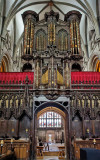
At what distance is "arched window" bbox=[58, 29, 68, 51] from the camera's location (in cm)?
1640

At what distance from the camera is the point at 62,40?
55.4 feet

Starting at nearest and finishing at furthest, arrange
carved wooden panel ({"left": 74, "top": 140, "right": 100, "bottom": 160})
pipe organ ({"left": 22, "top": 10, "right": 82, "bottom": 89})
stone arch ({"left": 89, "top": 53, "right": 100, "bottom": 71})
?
carved wooden panel ({"left": 74, "top": 140, "right": 100, "bottom": 160}) → pipe organ ({"left": 22, "top": 10, "right": 82, "bottom": 89}) → stone arch ({"left": 89, "top": 53, "right": 100, "bottom": 71})

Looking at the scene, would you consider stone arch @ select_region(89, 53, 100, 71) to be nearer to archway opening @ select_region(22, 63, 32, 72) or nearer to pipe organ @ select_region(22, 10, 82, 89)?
pipe organ @ select_region(22, 10, 82, 89)

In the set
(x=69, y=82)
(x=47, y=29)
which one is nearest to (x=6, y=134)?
(x=69, y=82)

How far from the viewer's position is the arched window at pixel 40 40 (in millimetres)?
16469

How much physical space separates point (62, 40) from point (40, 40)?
7.12 feet

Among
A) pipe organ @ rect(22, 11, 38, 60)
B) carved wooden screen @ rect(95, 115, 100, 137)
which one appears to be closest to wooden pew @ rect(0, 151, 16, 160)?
carved wooden screen @ rect(95, 115, 100, 137)

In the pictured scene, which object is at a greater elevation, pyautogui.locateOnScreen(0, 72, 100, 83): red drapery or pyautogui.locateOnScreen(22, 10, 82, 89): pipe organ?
pyautogui.locateOnScreen(22, 10, 82, 89): pipe organ

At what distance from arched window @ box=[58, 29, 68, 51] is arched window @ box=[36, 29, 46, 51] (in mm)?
1511

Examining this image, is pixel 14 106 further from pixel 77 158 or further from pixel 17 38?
pixel 17 38

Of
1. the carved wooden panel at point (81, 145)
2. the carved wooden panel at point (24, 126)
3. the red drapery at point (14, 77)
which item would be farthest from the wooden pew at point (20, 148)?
the red drapery at point (14, 77)

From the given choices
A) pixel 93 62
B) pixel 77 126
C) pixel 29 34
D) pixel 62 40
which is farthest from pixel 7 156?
pixel 93 62

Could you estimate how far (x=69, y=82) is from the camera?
14.1 m

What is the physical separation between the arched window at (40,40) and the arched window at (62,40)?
1511 millimetres
